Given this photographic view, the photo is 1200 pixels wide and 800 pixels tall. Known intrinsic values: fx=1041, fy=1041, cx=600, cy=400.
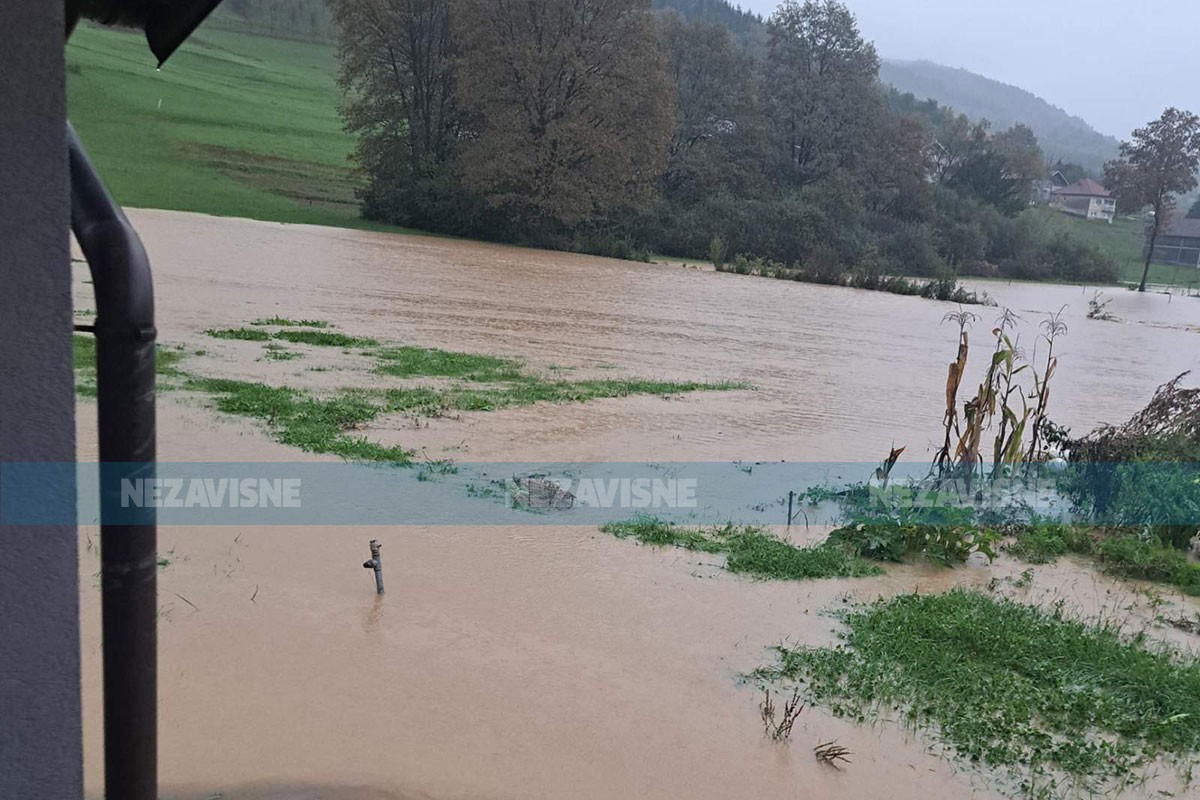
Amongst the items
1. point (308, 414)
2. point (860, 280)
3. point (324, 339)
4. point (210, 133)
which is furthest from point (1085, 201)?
point (308, 414)

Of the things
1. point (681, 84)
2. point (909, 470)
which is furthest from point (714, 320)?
point (681, 84)

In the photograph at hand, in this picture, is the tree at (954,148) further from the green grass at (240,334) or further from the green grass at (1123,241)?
the green grass at (240,334)

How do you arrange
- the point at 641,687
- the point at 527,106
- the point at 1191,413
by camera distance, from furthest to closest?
the point at 527,106 → the point at 1191,413 → the point at 641,687

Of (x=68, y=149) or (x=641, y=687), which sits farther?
(x=641, y=687)

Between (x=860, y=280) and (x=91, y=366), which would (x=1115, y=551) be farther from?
(x=860, y=280)

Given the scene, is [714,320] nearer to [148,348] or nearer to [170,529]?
[170,529]

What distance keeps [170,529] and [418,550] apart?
5.02ft

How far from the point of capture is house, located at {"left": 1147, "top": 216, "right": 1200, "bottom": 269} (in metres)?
77.2

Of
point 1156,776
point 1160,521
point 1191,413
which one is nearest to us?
point 1156,776

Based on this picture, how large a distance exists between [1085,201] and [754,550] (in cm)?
9858

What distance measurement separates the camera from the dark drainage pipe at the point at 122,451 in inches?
86.3

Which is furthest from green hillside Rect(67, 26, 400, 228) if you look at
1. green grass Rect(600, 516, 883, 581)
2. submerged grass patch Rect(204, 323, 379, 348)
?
→ green grass Rect(600, 516, 883, 581)

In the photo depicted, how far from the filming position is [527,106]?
1462 inches

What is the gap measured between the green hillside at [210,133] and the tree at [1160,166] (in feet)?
139
